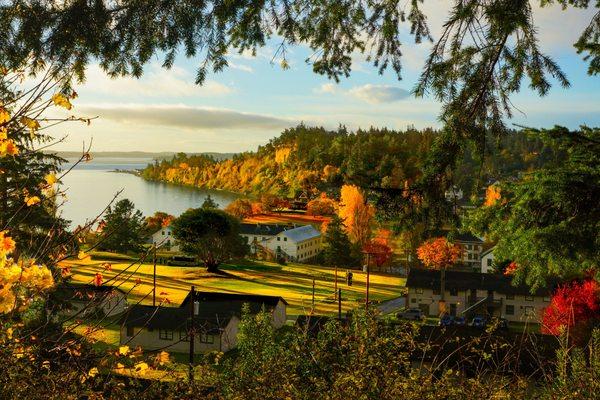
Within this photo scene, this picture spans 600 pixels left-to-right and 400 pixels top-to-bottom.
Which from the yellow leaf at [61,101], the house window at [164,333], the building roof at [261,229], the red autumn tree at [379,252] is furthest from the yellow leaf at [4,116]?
the building roof at [261,229]

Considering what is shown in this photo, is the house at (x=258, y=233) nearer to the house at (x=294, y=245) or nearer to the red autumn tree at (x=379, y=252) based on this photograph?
the house at (x=294, y=245)

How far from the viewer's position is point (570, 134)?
803cm

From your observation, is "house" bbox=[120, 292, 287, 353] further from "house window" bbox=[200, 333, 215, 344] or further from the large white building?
the large white building

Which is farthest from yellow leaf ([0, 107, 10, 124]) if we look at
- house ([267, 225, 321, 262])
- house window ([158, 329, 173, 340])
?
house ([267, 225, 321, 262])

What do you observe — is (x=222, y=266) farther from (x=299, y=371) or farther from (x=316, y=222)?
(x=299, y=371)

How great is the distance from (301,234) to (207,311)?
38.4 metres

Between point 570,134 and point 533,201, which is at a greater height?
point 570,134

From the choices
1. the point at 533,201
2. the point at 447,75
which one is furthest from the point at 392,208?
the point at 533,201

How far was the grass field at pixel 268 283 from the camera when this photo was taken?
128 ft

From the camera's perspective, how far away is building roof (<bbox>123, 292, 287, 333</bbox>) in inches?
1050

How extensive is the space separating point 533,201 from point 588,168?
36.2 inches

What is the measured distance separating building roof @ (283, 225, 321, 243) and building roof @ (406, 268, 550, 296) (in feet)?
79.8

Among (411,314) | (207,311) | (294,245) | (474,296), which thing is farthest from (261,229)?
(207,311)

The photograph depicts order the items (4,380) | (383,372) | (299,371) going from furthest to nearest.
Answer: (299,371)
(383,372)
(4,380)
